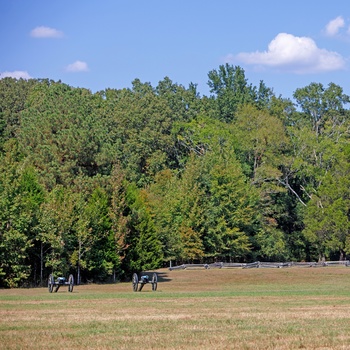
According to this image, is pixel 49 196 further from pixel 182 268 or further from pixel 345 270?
pixel 345 270

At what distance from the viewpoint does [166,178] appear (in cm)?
9750

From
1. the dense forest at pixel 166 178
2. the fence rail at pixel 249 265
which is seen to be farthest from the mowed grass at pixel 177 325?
the fence rail at pixel 249 265

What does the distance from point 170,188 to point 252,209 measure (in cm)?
1017

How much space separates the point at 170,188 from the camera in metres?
89.6

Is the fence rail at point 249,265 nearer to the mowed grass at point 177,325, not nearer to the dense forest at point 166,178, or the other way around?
the dense forest at point 166,178

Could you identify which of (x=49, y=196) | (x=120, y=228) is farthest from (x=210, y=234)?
(x=49, y=196)

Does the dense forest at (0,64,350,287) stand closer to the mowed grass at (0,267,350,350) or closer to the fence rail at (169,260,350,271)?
the fence rail at (169,260,350,271)

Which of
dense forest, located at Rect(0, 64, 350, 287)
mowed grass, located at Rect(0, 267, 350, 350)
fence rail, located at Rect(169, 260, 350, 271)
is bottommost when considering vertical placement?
fence rail, located at Rect(169, 260, 350, 271)

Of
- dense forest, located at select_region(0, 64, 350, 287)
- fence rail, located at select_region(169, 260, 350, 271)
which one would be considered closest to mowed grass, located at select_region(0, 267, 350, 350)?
dense forest, located at select_region(0, 64, 350, 287)

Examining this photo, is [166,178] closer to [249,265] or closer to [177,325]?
[249,265]

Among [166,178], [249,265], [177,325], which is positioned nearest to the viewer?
[177,325]

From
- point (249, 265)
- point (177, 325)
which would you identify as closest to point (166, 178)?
point (249, 265)

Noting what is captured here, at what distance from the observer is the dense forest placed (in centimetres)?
5803

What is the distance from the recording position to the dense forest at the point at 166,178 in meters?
58.0
